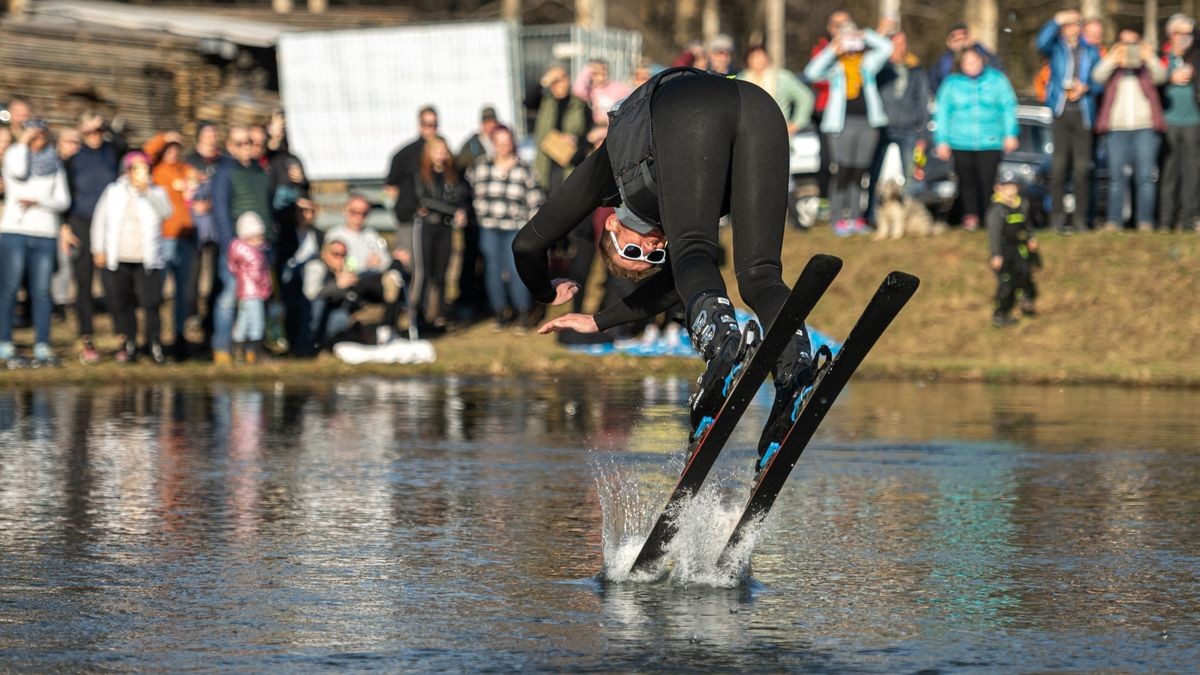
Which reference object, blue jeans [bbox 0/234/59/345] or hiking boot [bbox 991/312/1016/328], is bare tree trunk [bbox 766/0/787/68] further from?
blue jeans [bbox 0/234/59/345]

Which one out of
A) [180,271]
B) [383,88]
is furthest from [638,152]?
[383,88]

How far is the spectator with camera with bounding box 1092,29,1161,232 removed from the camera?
1877cm

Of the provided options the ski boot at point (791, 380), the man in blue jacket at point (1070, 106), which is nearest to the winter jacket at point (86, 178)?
the man in blue jacket at point (1070, 106)

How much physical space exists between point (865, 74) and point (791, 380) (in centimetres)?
1430

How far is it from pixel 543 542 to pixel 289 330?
434 inches

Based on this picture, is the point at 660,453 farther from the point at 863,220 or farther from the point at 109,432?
the point at 863,220

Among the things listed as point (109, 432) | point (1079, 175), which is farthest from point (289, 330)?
point (1079, 175)

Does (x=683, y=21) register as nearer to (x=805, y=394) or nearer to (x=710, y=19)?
(x=710, y=19)

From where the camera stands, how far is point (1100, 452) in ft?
34.5

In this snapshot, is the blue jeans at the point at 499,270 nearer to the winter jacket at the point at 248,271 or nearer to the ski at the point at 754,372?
the winter jacket at the point at 248,271

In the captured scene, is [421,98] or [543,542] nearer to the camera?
[543,542]

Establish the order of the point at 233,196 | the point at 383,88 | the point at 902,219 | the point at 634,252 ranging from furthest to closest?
the point at 383,88 → the point at 902,219 → the point at 233,196 → the point at 634,252

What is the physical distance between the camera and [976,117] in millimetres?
19062

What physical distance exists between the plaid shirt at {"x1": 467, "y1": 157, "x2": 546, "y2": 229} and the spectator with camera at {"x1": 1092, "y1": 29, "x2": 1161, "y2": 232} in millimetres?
5742
